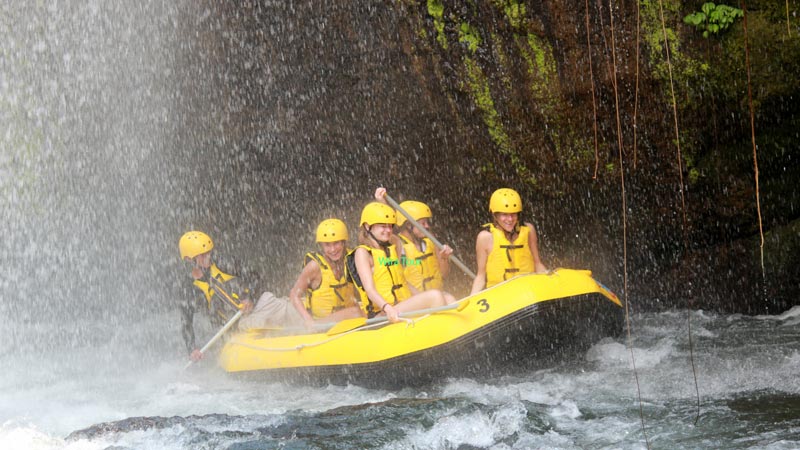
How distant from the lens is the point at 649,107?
8086 millimetres

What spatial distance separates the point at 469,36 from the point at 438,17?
353 mm

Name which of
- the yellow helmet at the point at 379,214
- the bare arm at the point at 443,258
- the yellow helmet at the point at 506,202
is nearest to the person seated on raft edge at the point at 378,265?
the yellow helmet at the point at 379,214

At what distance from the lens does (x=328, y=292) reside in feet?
24.7

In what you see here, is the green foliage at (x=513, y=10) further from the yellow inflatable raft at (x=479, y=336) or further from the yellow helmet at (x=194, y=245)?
the yellow helmet at (x=194, y=245)

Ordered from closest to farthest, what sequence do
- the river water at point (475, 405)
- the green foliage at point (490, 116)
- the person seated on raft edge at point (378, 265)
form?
the river water at point (475, 405), the person seated on raft edge at point (378, 265), the green foliage at point (490, 116)

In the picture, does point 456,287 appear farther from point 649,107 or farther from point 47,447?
point 47,447

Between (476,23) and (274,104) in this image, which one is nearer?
(476,23)

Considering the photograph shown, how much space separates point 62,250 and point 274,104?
513cm

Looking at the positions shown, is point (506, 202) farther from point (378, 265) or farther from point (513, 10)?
point (513, 10)

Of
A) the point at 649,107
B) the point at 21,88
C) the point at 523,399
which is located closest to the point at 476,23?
the point at 649,107

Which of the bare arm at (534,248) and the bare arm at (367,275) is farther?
the bare arm at (534,248)

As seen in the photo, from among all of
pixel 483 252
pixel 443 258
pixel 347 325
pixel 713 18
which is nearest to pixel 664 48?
pixel 713 18

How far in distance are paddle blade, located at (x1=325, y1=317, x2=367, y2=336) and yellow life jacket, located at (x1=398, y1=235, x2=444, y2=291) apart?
2.67 ft

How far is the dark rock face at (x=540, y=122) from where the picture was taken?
7.91m
